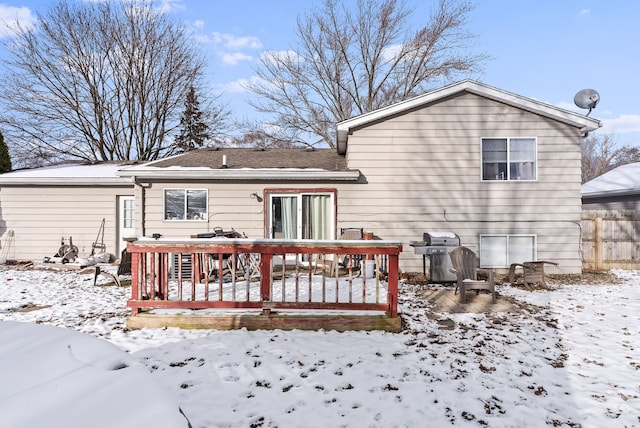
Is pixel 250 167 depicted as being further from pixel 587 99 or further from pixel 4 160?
pixel 587 99

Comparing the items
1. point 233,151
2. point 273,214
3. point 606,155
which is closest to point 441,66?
point 233,151

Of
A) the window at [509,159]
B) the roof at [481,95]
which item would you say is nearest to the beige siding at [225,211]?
the roof at [481,95]

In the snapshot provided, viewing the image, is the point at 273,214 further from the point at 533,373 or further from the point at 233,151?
the point at 533,373

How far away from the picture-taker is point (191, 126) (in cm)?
2245

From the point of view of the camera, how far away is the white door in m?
11.0

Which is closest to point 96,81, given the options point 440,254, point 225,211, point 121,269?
point 225,211

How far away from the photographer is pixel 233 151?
39.5ft

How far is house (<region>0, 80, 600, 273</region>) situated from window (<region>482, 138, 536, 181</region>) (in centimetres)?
3

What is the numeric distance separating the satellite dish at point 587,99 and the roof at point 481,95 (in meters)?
2.39

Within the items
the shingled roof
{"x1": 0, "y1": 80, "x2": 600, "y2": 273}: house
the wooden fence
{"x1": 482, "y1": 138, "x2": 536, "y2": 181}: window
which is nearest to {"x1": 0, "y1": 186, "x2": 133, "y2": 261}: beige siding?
{"x1": 0, "y1": 80, "x2": 600, "y2": 273}: house

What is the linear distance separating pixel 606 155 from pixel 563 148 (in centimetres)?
3467

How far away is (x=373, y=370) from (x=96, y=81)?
73.6 ft

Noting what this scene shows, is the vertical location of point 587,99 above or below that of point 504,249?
above

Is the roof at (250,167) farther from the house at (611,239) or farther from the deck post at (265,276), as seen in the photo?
the house at (611,239)
